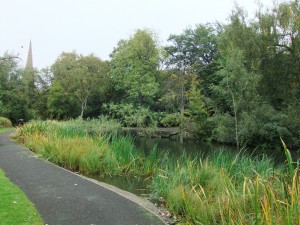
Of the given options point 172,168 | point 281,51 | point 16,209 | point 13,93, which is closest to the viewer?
point 16,209

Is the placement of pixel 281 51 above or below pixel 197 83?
above

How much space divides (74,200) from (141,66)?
3297cm

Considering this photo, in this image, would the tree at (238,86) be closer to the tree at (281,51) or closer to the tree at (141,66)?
the tree at (281,51)

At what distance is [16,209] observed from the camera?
16.7 feet

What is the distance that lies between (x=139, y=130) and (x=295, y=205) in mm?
29198

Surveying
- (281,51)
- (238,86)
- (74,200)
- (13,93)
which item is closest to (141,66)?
(13,93)

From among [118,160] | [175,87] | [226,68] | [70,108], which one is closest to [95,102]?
[70,108]

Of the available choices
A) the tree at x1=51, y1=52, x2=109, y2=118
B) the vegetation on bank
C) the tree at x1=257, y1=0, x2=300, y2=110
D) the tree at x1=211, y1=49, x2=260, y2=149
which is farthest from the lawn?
the tree at x1=51, y1=52, x2=109, y2=118

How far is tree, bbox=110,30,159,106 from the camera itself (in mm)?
37875

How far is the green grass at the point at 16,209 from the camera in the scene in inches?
183

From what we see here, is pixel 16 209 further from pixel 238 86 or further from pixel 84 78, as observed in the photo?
pixel 84 78

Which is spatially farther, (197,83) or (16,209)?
(197,83)

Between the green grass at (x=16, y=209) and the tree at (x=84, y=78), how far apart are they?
36496 mm

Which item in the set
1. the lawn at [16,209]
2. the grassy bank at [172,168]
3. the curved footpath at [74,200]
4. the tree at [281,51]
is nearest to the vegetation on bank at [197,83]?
the tree at [281,51]
